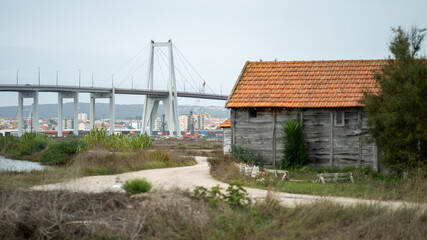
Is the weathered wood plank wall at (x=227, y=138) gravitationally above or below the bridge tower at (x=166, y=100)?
below

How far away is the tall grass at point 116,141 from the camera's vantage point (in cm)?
3080

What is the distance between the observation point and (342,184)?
55.2 ft

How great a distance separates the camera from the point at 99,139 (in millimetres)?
32438

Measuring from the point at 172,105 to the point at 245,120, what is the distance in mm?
66475

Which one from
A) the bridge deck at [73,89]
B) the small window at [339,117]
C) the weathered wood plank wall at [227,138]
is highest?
the bridge deck at [73,89]

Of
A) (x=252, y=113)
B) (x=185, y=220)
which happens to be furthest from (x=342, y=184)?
(x=185, y=220)

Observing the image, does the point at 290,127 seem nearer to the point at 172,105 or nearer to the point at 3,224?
the point at 3,224

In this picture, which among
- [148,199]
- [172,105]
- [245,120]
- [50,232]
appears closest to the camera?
[50,232]

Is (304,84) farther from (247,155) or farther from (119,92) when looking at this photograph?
(119,92)

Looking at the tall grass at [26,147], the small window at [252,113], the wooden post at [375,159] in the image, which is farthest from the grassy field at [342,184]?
the tall grass at [26,147]

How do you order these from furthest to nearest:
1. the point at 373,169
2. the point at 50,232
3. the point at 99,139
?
the point at 99,139 → the point at 373,169 → the point at 50,232

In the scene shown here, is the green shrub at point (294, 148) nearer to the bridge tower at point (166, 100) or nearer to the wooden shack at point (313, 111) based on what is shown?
the wooden shack at point (313, 111)

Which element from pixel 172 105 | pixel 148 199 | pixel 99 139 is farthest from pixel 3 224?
pixel 172 105

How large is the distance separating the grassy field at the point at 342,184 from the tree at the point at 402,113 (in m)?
0.71
